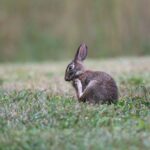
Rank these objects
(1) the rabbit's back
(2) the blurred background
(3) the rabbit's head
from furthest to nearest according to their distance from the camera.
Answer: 1. (2) the blurred background
2. (3) the rabbit's head
3. (1) the rabbit's back

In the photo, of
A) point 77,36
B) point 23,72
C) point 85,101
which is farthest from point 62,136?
point 77,36

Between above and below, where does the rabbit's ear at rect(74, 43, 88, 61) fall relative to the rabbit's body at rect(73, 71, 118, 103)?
above

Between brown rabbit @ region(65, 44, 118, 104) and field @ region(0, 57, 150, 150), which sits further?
brown rabbit @ region(65, 44, 118, 104)

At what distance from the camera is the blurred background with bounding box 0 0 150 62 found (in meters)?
22.8

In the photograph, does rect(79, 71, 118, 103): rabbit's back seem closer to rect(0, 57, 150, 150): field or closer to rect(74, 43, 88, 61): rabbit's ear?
rect(0, 57, 150, 150): field

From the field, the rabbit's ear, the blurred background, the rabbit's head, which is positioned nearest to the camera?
the field

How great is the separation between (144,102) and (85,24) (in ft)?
48.2

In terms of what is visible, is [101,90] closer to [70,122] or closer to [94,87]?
[94,87]

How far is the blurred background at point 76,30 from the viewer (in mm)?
22766

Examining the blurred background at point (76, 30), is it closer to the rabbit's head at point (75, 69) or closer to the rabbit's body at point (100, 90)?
the rabbit's head at point (75, 69)

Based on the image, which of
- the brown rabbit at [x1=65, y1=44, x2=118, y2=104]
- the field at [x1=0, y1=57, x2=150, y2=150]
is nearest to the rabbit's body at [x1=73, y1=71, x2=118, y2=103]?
the brown rabbit at [x1=65, y1=44, x2=118, y2=104]

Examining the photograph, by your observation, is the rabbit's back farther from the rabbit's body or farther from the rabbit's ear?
the rabbit's ear

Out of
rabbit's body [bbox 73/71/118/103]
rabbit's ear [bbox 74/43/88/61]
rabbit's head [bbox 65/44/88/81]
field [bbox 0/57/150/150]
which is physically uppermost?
rabbit's ear [bbox 74/43/88/61]

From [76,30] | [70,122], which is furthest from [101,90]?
[76,30]
